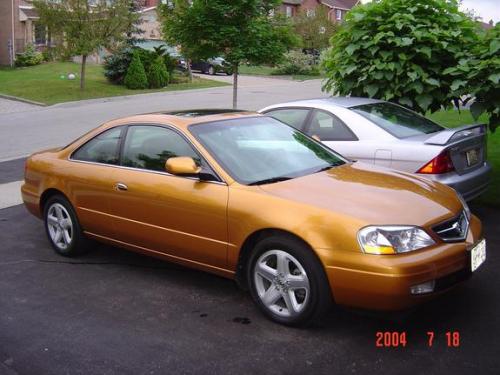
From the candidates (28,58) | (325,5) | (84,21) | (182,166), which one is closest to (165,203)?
(182,166)

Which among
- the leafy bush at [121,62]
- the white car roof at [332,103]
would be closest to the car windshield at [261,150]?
the white car roof at [332,103]

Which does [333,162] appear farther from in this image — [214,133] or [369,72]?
[369,72]

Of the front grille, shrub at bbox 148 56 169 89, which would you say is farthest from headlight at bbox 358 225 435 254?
shrub at bbox 148 56 169 89

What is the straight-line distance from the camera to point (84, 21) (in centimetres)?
2330

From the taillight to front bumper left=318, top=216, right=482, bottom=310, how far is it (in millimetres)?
1999

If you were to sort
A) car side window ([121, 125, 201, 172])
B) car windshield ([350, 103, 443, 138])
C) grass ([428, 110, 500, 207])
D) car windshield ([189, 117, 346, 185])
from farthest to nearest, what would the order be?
grass ([428, 110, 500, 207]) < car windshield ([350, 103, 443, 138]) < car side window ([121, 125, 201, 172]) < car windshield ([189, 117, 346, 185])

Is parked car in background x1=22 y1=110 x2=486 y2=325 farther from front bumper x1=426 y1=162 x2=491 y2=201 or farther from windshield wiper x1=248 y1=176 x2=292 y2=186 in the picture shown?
front bumper x1=426 y1=162 x2=491 y2=201

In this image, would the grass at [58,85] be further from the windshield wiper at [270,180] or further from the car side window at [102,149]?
the windshield wiper at [270,180]

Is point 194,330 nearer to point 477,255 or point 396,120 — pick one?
point 477,255

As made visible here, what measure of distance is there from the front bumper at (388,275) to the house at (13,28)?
123 feet

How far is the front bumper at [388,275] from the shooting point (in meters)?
3.65

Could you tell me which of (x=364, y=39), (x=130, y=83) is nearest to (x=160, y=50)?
(x=130, y=83)

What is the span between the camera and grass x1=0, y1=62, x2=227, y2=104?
25.1m
